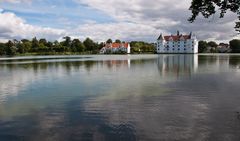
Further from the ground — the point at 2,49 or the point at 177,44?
the point at 177,44

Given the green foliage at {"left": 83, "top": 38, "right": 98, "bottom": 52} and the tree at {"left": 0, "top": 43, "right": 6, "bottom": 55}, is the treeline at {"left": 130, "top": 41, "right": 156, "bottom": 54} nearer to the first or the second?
the green foliage at {"left": 83, "top": 38, "right": 98, "bottom": 52}

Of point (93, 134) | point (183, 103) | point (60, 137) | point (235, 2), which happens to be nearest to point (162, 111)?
point (183, 103)

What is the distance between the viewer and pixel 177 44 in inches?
6988

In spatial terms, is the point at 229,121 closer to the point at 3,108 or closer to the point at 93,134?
the point at 93,134

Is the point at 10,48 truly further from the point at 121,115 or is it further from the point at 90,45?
the point at 121,115

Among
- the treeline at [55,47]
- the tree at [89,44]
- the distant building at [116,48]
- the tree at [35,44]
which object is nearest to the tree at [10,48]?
the treeline at [55,47]

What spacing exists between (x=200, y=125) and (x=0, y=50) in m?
159


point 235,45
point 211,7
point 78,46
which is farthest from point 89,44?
point 211,7

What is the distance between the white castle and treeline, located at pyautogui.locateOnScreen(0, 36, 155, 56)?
1391 cm

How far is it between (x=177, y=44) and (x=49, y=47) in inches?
3029

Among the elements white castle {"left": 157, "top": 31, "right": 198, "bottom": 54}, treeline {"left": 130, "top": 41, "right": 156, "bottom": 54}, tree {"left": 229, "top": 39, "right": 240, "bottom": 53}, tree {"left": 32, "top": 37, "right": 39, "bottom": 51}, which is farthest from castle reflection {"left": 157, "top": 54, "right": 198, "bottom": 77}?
tree {"left": 229, "top": 39, "right": 240, "bottom": 53}

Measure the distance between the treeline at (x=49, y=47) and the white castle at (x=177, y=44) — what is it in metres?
41.9

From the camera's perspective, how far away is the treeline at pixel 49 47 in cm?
15600

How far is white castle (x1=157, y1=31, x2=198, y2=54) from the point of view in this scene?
170 metres
